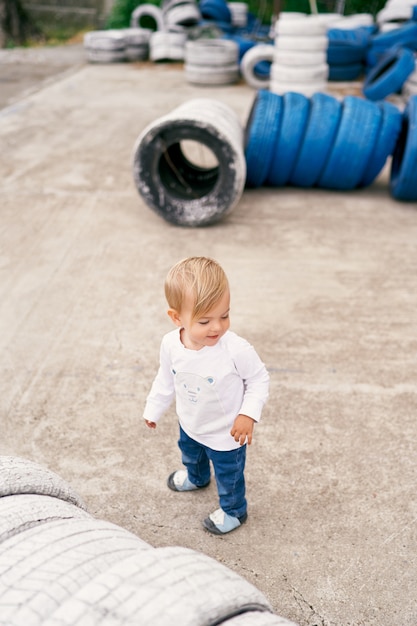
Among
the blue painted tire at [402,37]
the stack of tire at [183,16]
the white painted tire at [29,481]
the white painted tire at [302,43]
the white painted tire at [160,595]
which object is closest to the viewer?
the white painted tire at [160,595]

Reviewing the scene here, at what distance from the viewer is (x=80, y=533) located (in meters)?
1.55

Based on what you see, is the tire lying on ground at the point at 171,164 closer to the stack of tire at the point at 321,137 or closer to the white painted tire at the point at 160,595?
the stack of tire at the point at 321,137

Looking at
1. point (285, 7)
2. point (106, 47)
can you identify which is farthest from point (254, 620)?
point (285, 7)

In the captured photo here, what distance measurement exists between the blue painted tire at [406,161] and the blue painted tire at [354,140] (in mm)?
288

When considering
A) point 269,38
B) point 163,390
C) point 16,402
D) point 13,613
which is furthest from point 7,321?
point 269,38

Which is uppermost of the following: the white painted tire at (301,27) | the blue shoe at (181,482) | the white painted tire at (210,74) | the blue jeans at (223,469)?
the white painted tire at (301,27)

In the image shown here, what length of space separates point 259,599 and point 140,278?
124 inches

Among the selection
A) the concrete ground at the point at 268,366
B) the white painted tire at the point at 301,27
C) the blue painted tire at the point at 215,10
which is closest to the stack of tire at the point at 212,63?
the white painted tire at the point at 301,27

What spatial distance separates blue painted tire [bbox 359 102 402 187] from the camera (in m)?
5.60

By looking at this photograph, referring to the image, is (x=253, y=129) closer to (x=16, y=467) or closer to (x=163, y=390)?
(x=163, y=390)

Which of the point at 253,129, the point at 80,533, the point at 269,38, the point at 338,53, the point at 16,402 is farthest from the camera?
the point at 269,38

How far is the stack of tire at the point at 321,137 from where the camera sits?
562 centimetres

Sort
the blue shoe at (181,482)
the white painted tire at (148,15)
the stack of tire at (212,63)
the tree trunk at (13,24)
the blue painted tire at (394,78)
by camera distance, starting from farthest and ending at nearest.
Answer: the tree trunk at (13,24) → the white painted tire at (148,15) → the stack of tire at (212,63) → the blue painted tire at (394,78) → the blue shoe at (181,482)

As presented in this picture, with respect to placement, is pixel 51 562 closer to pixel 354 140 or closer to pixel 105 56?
pixel 354 140
